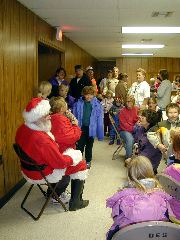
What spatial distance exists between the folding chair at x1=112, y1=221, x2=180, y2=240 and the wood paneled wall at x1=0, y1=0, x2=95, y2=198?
2582 millimetres

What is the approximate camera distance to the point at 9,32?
399 centimetres

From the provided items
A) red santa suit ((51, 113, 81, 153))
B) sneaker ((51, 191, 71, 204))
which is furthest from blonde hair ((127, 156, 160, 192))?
sneaker ((51, 191, 71, 204))

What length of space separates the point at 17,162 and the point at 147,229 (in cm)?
318

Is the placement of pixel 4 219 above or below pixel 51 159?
below

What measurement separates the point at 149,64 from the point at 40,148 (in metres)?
12.7

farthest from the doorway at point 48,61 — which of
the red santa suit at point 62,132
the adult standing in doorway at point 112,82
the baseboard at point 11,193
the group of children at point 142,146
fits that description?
the red santa suit at point 62,132

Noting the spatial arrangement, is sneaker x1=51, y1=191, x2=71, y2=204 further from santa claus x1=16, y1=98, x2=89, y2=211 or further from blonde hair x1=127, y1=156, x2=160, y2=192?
blonde hair x1=127, y1=156, x2=160, y2=192

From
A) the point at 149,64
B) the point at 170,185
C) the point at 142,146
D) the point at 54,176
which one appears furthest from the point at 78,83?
the point at 149,64

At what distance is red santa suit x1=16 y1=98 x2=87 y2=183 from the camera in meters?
3.21

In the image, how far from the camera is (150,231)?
154 cm

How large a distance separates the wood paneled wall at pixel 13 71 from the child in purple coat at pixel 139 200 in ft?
7.20

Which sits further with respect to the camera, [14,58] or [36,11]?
[36,11]

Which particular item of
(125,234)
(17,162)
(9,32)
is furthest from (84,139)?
(125,234)

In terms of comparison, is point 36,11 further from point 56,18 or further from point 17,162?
point 17,162
